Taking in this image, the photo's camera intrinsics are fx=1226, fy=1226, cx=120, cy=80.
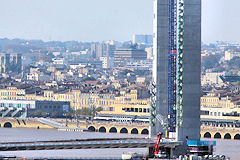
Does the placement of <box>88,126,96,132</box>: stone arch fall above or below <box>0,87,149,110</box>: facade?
below

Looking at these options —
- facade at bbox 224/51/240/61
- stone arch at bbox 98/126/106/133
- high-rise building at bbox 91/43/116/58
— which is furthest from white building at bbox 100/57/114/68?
stone arch at bbox 98/126/106/133

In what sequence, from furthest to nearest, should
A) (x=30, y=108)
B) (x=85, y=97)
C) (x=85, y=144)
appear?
1. (x=85, y=97)
2. (x=30, y=108)
3. (x=85, y=144)

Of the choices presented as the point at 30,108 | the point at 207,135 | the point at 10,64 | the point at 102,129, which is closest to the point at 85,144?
the point at 207,135

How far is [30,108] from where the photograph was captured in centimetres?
7019

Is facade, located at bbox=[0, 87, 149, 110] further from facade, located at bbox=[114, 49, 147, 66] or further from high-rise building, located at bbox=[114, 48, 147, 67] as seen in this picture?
facade, located at bbox=[114, 49, 147, 66]

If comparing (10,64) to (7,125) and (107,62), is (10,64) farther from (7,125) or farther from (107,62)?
(7,125)

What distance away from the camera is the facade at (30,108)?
227ft

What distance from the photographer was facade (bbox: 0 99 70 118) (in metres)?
69.1

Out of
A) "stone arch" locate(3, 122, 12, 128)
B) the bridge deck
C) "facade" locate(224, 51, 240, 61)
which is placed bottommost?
"stone arch" locate(3, 122, 12, 128)

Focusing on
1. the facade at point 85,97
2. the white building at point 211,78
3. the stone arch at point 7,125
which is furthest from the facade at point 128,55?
the stone arch at point 7,125

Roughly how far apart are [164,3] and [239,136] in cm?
2041

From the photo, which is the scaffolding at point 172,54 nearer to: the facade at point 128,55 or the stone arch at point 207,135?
the stone arch at point 207,135

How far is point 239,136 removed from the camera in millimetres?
57188

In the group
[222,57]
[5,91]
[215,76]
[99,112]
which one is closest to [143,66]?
[222,57]
